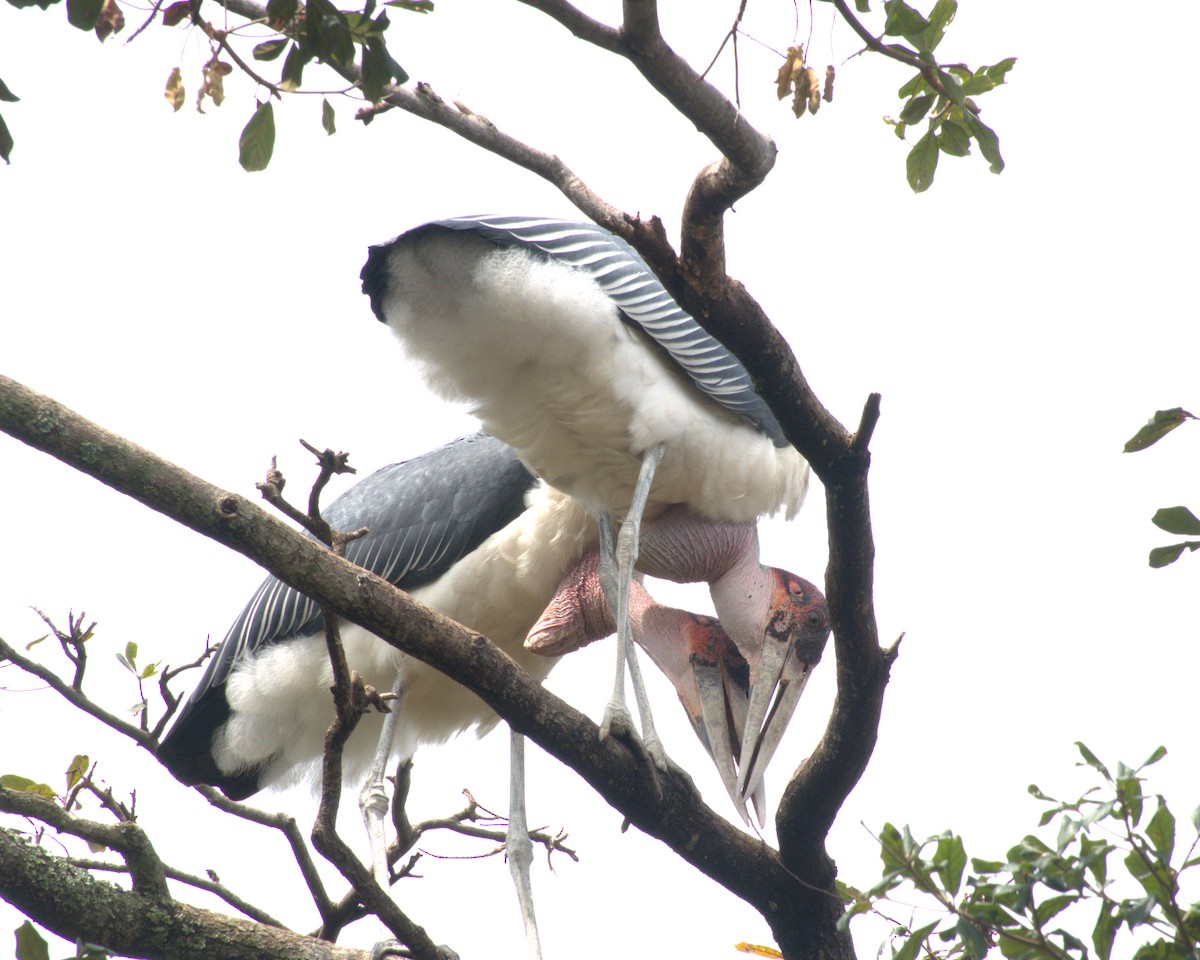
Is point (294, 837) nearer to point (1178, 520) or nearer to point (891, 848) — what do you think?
point (891, 848)

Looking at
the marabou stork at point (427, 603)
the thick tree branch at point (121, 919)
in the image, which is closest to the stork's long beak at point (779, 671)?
the marabou stork at point (427, 603)

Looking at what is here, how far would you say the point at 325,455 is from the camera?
2658mm

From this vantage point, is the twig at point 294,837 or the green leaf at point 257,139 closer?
the green leaf at point 257,139

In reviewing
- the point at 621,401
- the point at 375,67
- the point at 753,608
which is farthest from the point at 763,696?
the point at 375,67

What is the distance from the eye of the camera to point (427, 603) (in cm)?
542

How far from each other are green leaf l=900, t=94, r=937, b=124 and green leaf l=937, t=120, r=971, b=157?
57 millimetres

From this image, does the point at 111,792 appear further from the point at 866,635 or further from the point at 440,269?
the point at 866,635

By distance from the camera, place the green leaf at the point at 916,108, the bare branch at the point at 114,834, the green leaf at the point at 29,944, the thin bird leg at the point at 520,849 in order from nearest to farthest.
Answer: the green leaf at the point at 29,944
the green leaf at the point at 916,108
the bare branch at the point at 114,834
the thin bird leg at the point at 520,849

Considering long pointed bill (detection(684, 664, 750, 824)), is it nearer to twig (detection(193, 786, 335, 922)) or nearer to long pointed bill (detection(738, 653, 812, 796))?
long pointed bill (detection(738, 653, 812, 796))

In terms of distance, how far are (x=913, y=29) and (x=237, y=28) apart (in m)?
1.42

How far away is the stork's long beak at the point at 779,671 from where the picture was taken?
188 inches

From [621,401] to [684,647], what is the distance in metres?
1.05

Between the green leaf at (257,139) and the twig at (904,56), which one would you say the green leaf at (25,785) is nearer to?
the green leaf at (257,139)

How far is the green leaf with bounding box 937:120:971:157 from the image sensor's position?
3.14 m
